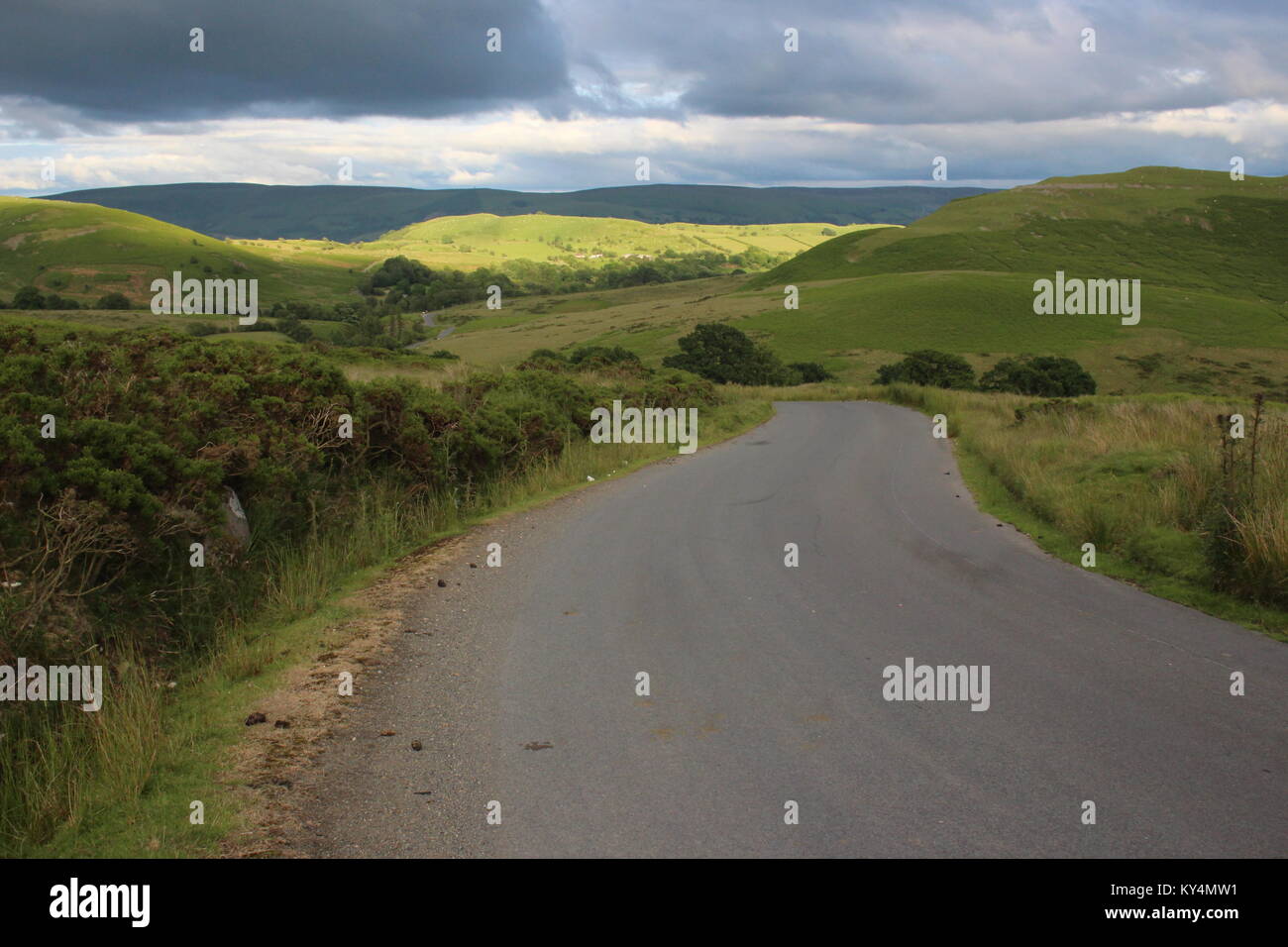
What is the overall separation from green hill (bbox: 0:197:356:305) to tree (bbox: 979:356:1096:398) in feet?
368

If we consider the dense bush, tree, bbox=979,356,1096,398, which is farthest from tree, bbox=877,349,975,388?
the dense bush

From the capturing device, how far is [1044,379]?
57688 mm

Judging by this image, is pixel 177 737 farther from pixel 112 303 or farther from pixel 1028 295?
pixel 112 303

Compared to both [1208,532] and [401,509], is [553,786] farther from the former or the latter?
[401,509]

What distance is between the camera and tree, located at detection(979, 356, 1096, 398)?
57.5 meters

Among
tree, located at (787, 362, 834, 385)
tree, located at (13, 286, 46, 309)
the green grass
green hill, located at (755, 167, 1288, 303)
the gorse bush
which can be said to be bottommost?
the green grass

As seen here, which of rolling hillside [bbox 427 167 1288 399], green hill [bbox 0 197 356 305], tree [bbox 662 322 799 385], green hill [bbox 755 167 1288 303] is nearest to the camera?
tree [bbox 662 322 799 385]

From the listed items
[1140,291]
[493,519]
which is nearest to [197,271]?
[1140,291]

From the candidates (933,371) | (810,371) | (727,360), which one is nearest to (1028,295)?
(810,371)

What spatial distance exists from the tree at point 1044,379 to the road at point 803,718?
5046 cm

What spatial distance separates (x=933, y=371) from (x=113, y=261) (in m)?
152

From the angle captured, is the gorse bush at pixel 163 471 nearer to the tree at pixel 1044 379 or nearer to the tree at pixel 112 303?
the tree at pixel 1044 379

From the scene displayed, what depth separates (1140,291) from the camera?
94.3 metres

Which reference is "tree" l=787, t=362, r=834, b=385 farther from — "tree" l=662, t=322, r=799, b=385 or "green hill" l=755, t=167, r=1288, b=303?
"green hill" l=755, t=167, r=1288, b=303
